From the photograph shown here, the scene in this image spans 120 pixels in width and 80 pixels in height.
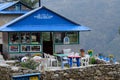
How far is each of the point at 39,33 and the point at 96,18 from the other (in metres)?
117

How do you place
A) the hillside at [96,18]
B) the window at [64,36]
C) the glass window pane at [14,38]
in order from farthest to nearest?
the hillside at [96,18] < the window at [64,36] < the glass window pane at [14,38]

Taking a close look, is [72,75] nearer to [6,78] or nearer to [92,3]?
[6,78]

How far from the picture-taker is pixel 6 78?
16.2 m

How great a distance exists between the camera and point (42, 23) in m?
23.8

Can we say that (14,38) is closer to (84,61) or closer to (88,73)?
(84,61)

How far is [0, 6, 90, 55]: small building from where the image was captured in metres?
23.1

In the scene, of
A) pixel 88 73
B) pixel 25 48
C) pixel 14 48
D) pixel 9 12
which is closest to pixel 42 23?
pixel 25 48

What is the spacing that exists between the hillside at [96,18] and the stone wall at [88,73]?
76949 millimetres

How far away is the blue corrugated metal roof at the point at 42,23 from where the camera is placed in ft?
76.2

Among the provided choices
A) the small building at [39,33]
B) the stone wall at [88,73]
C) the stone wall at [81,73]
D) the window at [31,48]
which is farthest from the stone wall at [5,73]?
the window at [31,48]

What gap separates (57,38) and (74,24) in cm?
126

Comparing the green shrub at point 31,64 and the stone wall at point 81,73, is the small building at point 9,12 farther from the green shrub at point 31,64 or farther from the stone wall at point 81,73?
the stone wall at point 81,73

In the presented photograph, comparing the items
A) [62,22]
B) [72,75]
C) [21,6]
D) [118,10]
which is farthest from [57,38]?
[118,10]

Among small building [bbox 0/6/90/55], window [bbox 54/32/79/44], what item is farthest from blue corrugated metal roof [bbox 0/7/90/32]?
window [bbox 54/32/79/44]
